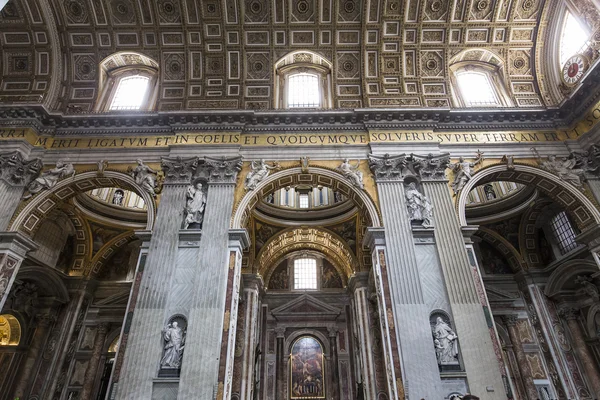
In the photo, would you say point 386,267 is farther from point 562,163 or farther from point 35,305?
point 35,305

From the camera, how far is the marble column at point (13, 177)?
1085 cm

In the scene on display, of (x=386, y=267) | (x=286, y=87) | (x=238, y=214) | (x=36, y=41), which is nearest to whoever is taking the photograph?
(x=386, y=267)

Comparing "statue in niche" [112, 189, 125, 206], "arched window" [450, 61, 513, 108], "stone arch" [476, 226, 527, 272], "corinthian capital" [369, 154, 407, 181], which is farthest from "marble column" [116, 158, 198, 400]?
"stone arch" [476, 226, 527, 272]

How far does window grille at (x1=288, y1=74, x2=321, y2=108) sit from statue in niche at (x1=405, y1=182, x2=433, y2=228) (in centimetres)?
510

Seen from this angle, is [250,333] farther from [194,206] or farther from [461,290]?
[461,290]

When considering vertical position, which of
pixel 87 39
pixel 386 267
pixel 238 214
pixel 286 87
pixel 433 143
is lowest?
pixel 386 267

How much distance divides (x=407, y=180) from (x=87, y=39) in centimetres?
1258

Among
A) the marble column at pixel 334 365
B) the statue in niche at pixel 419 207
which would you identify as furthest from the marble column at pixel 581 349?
the marble column at pixel 334 365

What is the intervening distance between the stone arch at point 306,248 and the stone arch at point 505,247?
19.3 feet

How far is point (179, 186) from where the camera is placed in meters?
11.3

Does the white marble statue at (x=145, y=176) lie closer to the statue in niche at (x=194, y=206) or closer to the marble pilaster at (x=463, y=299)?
the statue in niche at (x=194, y=206)

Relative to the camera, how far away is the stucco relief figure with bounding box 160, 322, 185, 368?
29.3ft

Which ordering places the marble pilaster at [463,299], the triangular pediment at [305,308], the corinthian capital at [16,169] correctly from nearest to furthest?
the marble pilaster at [463,299]
the corinthian capital at [16,169]
the triangular pediment at [305,308]

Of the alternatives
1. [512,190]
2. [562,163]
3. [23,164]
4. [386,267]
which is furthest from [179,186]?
[512,190]
